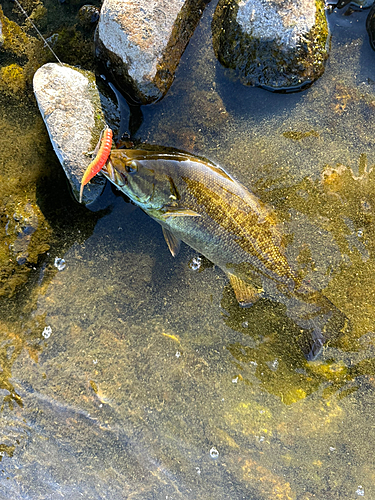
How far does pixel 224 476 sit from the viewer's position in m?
3.85

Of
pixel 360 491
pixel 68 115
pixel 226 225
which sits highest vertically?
pixel 68 115

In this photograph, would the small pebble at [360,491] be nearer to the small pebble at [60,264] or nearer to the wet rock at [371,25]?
the small pebble at [60,264]

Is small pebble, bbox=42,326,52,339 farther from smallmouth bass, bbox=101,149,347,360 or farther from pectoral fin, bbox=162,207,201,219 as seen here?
pectoral fin, bbox=162,207,201,219

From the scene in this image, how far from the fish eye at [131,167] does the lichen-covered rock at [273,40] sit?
1.85m

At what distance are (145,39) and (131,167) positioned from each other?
1532 mm

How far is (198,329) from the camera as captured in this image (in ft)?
13.3

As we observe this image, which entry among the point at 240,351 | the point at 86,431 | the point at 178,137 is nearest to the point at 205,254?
the point at 240,351

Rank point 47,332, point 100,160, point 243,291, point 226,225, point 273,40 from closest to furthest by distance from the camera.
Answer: point 100,160
point 226,225
point 273,40
point 243,291
point 47,332

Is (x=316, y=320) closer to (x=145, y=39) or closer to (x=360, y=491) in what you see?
(x=360, y=491)

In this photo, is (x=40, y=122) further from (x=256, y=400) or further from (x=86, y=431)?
(x=256, y=400)

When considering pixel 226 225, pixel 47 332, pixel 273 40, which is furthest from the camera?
pixel 47 332

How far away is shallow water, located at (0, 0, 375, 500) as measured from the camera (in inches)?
152

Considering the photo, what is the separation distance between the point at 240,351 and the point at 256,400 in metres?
0.61

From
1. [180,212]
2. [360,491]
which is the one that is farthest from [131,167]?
[360,491]
